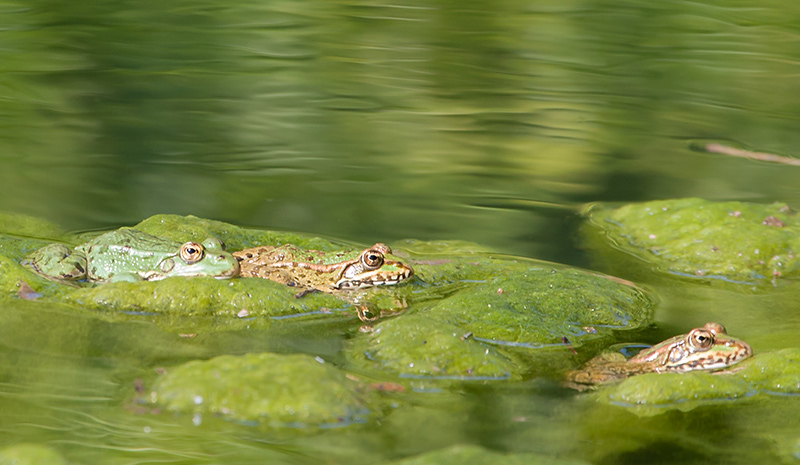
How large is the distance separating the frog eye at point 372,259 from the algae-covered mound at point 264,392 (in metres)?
1.91

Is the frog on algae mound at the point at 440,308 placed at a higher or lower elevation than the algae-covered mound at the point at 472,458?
lower

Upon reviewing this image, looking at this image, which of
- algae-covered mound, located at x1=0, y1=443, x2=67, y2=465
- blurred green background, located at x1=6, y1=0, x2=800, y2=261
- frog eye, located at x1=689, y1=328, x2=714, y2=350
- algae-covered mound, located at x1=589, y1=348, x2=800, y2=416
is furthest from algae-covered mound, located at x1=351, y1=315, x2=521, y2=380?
blurred green background, located at x1=6, y1=0, x2=800, y2=261

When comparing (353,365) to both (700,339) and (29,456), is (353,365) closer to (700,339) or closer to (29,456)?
(29,456)

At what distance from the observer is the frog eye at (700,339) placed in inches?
198

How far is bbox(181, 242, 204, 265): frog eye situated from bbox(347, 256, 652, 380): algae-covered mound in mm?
1308

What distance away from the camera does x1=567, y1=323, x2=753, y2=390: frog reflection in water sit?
5.02 m

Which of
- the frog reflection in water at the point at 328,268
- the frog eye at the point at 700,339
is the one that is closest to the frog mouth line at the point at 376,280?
the frog reflection in water at the point at 328,268

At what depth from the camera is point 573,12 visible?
1557 centimetres

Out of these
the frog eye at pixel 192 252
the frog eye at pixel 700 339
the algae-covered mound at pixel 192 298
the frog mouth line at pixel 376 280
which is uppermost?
the frog eye at pixel 192 252

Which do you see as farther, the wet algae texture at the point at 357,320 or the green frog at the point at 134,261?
the green frog at the point at 134,261

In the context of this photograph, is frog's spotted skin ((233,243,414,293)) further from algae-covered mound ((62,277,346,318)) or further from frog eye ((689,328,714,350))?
frog eye ((689,328,714,350))

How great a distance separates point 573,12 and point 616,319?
11.0m

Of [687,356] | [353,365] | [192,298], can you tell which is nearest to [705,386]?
[687,356]

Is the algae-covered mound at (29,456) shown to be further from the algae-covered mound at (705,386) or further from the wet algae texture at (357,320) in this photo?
the algae-covered mound at (705,386)
